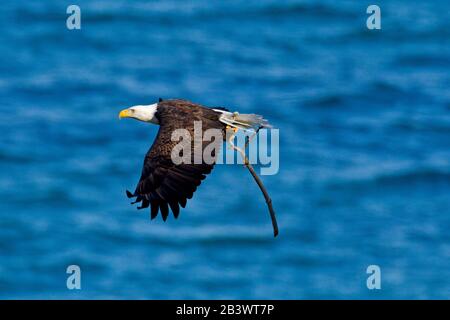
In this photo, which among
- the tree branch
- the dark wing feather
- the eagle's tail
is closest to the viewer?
the tree branch

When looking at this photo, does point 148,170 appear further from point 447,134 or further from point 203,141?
point 447,134

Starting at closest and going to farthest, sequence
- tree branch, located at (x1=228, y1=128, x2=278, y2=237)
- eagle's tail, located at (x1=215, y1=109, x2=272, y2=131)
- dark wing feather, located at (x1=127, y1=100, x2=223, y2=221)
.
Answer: tree branch, located at (x1=228, y1=128, x2=278, y2=237), dark wing feather, located at (x1=127, y1=100, x2=223, y2=221), eagle's tail, located at (x1=215, y1=109, x2=272, y2=131)

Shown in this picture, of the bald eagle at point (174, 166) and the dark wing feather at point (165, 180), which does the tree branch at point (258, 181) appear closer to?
the bald eagle at point (174, 166)

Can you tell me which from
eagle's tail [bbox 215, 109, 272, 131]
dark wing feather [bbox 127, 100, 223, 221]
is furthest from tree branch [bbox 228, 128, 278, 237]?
dark wing feather [bbox 127, 100, 223, 221]

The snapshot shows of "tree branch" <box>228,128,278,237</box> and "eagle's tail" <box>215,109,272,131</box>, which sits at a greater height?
"eagle's tail" <box>215,109,272,131</box>

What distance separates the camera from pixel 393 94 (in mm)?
49000

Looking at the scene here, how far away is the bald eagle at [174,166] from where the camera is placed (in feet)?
37.4

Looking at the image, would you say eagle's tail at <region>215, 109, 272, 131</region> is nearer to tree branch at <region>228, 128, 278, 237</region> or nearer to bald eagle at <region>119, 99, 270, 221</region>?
bald eagle at <region>119, 99, 270, 221</region>

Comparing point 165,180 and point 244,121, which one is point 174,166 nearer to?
point 165,180

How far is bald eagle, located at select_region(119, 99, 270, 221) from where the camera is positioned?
11.4 m

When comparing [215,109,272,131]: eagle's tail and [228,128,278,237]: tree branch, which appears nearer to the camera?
[228,128,278,237]: tree branch

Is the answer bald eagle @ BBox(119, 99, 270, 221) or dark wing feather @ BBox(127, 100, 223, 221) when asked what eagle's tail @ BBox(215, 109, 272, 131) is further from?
dark wing feather @ BBox(127, 100, 223, 221)

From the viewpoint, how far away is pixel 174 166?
11492 mm

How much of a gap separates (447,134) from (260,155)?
16.3 metres
